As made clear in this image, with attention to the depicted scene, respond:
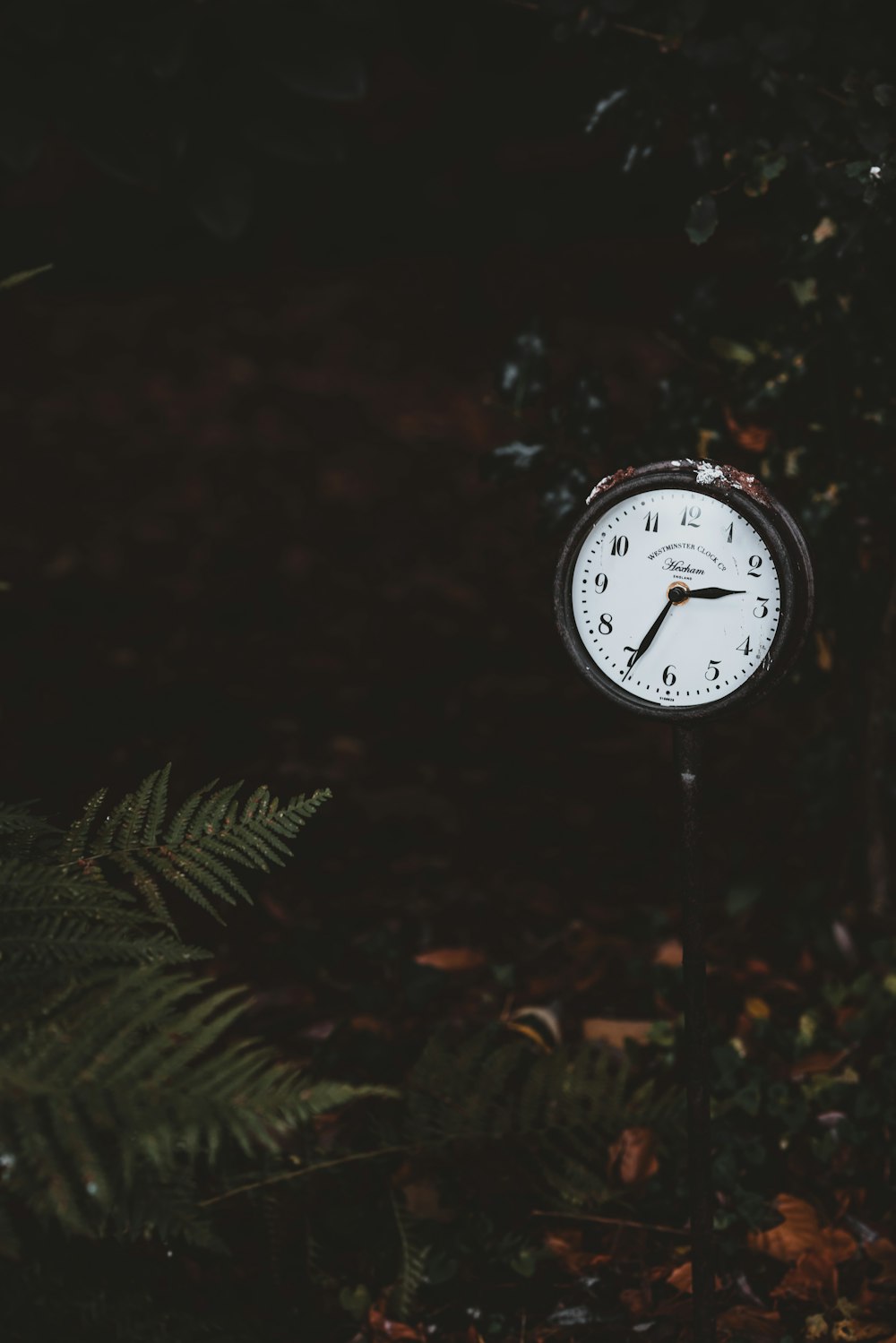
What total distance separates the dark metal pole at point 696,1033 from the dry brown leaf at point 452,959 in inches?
40.8

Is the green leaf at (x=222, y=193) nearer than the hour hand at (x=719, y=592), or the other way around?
the hour hand at (x=719, y=592)

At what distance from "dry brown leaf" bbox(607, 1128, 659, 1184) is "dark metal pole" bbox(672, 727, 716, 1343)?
0.42 metres

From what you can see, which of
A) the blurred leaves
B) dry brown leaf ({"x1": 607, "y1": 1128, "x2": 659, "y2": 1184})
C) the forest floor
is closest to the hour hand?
the forest floor

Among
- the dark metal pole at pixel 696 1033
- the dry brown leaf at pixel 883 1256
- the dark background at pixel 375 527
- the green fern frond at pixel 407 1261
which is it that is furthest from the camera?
the dark background at pixel 375 527

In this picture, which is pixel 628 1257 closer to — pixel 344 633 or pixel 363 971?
pixel 363 971

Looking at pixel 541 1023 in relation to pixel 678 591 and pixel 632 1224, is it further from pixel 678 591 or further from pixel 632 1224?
pixel 678 591

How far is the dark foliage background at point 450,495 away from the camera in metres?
2.20

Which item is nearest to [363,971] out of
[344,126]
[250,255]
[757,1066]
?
[757,1066]

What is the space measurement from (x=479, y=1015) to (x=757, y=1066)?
1.82 feet

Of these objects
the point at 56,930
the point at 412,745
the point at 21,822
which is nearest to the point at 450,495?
the point at 412,745

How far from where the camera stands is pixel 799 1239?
1.95 m

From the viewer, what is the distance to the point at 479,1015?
249 centimetres

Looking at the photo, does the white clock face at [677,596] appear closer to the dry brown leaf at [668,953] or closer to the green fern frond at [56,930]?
the green fern frond at [56,930]

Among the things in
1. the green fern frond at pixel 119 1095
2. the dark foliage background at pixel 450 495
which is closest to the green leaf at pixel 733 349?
the dark foliage background at pixel 450 495
